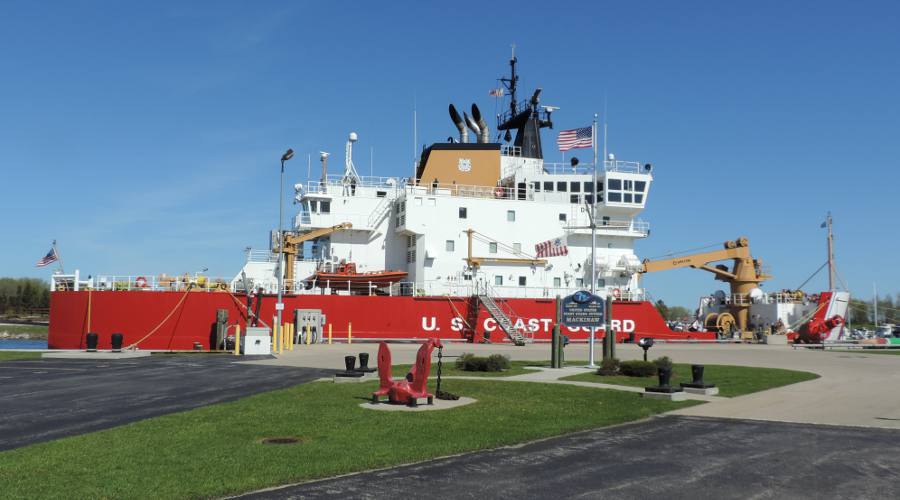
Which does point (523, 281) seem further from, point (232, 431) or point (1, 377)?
point (232, 431)

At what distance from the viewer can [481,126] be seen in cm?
4462

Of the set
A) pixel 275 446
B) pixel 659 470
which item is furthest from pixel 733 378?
pixel 275 446

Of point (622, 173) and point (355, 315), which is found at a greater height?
point (622, 173)

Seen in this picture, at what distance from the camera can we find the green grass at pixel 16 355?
2573 cm

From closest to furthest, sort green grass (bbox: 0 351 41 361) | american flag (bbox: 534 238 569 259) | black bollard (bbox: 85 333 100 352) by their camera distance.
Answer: green grass (bbox: 0 351 41 361) → black bollard (bbox: 85 333 100 352) → american flag (bbox: 534 238 569 259)

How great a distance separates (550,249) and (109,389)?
1018 inches

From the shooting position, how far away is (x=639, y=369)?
1989cm

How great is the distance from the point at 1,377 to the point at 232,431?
11734 millimetres

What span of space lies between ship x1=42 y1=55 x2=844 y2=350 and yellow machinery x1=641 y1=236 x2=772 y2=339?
492 mm

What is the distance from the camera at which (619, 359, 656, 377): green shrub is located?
65.3 ft

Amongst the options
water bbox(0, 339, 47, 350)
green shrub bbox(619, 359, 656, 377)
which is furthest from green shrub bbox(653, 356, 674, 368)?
water bbox(0, 339, 47, 350)

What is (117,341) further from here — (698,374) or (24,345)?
(24,345)

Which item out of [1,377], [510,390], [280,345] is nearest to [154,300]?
[280,345]

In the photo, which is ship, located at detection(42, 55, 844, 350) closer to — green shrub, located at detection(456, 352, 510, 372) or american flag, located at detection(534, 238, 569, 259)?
american flag, located at detection(534, 238, 569, 259)
